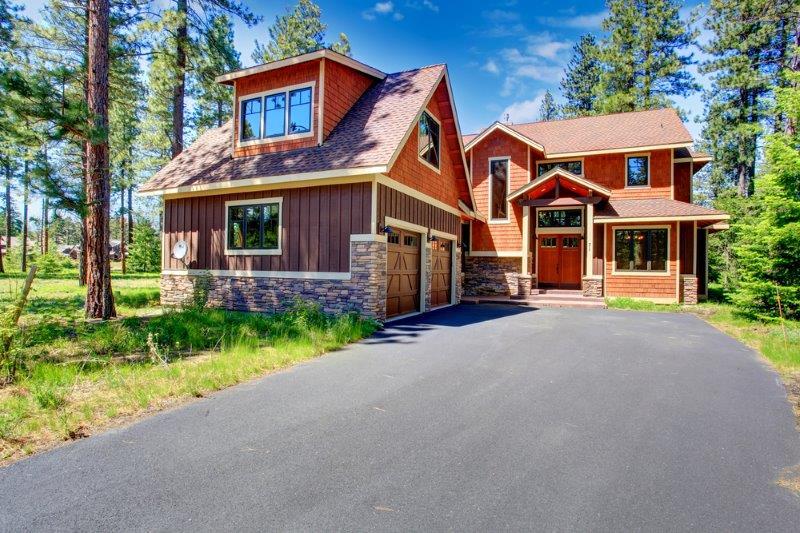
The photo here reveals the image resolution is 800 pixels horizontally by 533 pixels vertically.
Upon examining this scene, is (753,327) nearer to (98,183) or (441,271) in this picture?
(441,271)

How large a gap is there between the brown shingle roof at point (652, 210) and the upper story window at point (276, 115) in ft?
35.8

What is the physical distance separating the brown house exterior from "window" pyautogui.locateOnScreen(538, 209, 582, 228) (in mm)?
54

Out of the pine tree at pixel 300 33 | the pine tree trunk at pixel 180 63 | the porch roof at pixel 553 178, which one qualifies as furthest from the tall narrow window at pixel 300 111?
the pine tree at pixel 300 33

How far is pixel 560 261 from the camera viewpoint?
17.5 meters

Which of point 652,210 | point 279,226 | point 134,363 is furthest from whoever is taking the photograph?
point 652,210

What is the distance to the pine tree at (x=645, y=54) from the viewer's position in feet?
81.2

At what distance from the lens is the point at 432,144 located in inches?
509

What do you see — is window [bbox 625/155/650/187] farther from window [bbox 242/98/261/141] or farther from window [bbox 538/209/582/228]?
window [bbox 242/98/261/141]

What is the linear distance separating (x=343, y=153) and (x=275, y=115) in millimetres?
3065

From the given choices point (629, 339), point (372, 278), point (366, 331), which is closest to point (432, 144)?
point (372, 278)

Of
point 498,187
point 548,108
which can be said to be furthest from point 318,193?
point 548,108

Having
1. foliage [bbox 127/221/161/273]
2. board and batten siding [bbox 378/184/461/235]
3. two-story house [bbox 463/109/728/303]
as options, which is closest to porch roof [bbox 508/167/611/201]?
two-story house [bbox 463/109/728/303]

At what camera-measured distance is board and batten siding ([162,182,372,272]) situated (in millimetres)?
9930

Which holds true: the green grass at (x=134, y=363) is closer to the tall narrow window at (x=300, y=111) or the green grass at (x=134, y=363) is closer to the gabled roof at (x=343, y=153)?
the gabled roof at (x=343, y=153)
